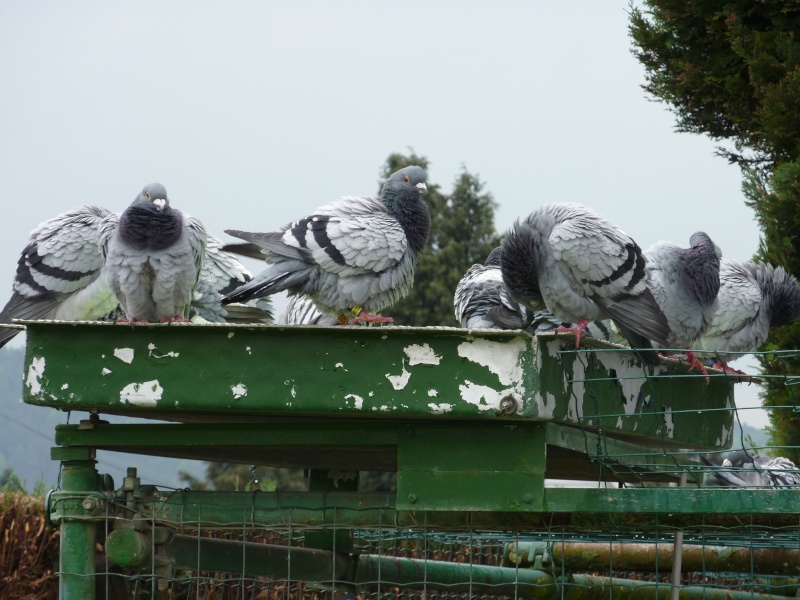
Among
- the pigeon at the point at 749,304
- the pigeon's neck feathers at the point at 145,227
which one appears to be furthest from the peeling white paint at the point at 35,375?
the pigeon at the point at 749,304

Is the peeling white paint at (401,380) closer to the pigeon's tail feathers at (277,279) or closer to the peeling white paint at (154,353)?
the peeling white paint at (154,353)

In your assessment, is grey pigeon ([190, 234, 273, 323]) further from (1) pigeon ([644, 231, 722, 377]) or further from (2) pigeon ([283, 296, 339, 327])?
(1) pigeon ([644, 231, 722, 377])

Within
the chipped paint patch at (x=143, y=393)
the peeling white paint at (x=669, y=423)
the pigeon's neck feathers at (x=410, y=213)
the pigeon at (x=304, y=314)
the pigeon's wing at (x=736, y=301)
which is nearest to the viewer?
the chipped paint patch at (x=143, y=393)

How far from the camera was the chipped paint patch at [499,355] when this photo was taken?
3.41 m

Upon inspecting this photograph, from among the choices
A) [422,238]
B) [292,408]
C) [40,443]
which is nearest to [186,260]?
[422,238]

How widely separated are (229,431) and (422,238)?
258cm

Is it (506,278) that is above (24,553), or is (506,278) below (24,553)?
above

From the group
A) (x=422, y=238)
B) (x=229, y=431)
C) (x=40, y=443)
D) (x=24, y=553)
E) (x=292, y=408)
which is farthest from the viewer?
(x=40, y=443)

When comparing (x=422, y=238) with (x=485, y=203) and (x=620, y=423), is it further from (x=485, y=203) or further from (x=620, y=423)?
(x=485, y=203)

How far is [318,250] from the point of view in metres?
5.79

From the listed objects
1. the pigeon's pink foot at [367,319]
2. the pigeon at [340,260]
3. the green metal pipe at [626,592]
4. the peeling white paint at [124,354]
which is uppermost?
the pigeon at [340,260]

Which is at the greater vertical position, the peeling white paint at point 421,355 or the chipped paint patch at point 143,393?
the peeling white paint at point 421,355

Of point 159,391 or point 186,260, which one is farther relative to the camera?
point 186,260

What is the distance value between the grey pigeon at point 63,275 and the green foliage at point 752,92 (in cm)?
502
